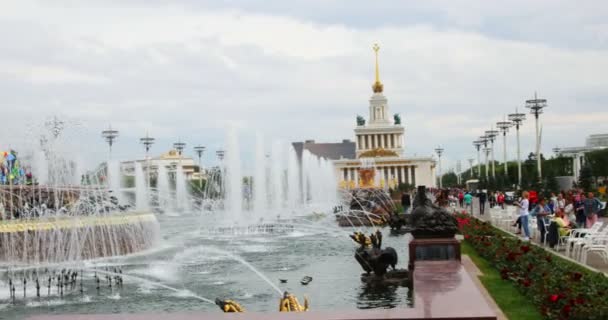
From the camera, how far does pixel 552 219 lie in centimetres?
1781

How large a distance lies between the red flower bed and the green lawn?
108 mm

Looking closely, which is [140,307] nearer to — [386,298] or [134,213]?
[386,298]

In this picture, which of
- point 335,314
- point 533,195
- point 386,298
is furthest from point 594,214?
point 335,314

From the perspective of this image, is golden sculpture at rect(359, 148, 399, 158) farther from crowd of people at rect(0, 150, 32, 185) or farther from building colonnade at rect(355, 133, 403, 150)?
crowd of people at rect(0, 150, 32, 185)

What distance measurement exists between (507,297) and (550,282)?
1000 mm

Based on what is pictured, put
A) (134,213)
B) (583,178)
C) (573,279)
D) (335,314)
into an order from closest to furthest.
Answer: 1. (335,314)
2. (573,279)
3. (134,213)
4. (583,178)

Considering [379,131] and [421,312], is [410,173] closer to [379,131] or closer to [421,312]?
[379,131]

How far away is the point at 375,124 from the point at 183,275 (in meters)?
102

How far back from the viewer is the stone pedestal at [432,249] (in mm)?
11406

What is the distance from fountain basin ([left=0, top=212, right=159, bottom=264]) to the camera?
16.6m

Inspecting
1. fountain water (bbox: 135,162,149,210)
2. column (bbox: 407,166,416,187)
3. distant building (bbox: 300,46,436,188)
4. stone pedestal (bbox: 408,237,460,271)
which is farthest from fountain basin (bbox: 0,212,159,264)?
column (bbox: 407,166,416,187)

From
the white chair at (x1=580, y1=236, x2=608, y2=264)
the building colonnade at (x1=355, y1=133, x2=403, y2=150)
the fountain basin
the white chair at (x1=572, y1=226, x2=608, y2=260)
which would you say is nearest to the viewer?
the white chair at (x1=580, y1=236, x2=608, y2=264)

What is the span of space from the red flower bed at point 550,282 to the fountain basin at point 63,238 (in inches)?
337

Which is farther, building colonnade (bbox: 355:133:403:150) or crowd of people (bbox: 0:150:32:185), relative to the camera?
building colonnade (bbox: 355:133:403:150)
